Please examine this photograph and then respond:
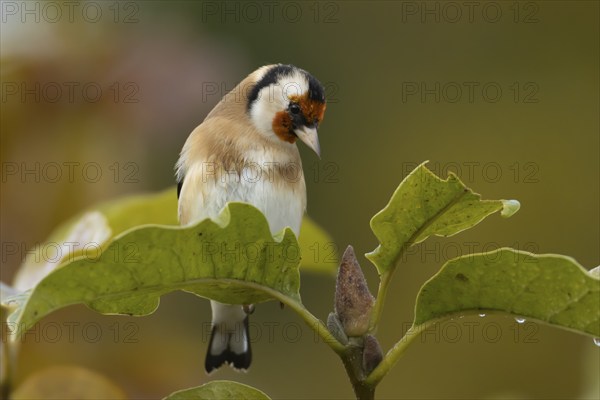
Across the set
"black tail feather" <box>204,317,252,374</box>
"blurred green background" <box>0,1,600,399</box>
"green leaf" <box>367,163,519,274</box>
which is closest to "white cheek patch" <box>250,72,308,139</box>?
"blurred green background" <box>0,1,600,399</box>

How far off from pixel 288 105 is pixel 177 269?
4.95ft

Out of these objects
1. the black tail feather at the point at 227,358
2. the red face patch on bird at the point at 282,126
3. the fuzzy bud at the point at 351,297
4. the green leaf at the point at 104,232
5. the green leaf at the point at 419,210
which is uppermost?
the green leaf at the point at 419,210

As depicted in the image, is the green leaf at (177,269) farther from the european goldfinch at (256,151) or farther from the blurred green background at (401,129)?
the blurred green background at (401,129)

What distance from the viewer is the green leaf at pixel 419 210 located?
1.35 metres

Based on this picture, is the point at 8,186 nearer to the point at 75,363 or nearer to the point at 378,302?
the point at 75,363

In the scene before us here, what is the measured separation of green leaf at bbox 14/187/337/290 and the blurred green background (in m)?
0.69

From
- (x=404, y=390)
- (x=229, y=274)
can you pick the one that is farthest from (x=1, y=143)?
(x=404, y=390)

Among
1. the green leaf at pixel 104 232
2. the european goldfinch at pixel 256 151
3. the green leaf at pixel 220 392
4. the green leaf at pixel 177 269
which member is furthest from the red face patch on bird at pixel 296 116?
the green leaf at pixel 220 392

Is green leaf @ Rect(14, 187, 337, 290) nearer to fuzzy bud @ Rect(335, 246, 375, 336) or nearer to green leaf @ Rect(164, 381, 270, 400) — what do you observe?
green leaf @ Rect(164, 381, 270, 400)

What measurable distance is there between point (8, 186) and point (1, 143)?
0.44ft

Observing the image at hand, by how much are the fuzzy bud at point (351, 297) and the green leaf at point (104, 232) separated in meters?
0.42

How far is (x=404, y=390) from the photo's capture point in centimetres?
446

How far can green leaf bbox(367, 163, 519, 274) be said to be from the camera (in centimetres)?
135

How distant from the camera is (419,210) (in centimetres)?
138
